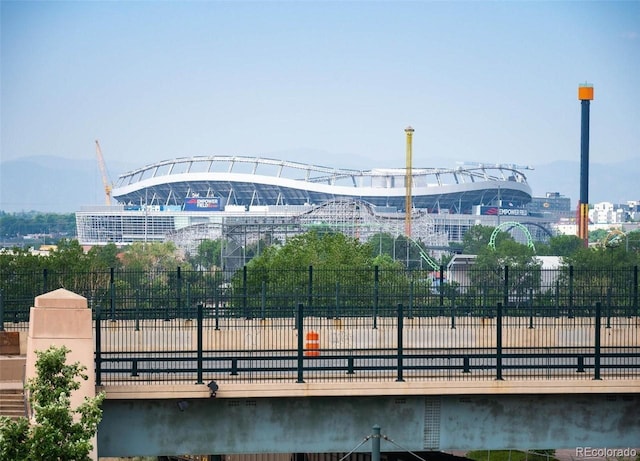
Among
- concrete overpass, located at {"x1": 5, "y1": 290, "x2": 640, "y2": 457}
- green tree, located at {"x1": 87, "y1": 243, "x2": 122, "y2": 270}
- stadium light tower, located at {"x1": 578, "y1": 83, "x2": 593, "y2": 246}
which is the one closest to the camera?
concrete overpass, located at {"x1": 5, "y1": 290, "x2": 640, "y2": 457}

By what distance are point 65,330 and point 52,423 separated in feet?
10.6

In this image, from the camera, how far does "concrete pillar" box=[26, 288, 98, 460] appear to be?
1086 inches

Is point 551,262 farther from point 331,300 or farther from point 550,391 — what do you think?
point 550,391

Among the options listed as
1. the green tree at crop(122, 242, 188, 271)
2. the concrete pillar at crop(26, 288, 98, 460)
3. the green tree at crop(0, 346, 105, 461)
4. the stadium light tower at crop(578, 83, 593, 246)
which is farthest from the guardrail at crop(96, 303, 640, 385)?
the stadium light tower at crop(578, 83, 593, 246)

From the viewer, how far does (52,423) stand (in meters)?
25.0

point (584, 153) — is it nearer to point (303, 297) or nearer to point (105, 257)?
point (105, 257)

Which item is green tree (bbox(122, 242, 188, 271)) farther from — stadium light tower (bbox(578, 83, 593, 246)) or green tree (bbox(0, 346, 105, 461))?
green tree (bbox(0, 346, 105, 461))

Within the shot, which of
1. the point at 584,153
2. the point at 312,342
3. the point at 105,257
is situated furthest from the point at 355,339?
the point at 584,153

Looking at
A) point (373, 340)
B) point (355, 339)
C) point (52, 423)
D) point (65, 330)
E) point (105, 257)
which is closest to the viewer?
point (52, 423)

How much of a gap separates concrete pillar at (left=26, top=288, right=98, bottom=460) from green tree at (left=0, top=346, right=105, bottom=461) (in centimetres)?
142

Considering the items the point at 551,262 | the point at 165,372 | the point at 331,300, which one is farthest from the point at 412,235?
the point at 165,372

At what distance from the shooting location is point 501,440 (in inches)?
1193

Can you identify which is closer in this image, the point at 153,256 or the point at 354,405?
the point at 354,405

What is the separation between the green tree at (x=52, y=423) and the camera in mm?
24750
